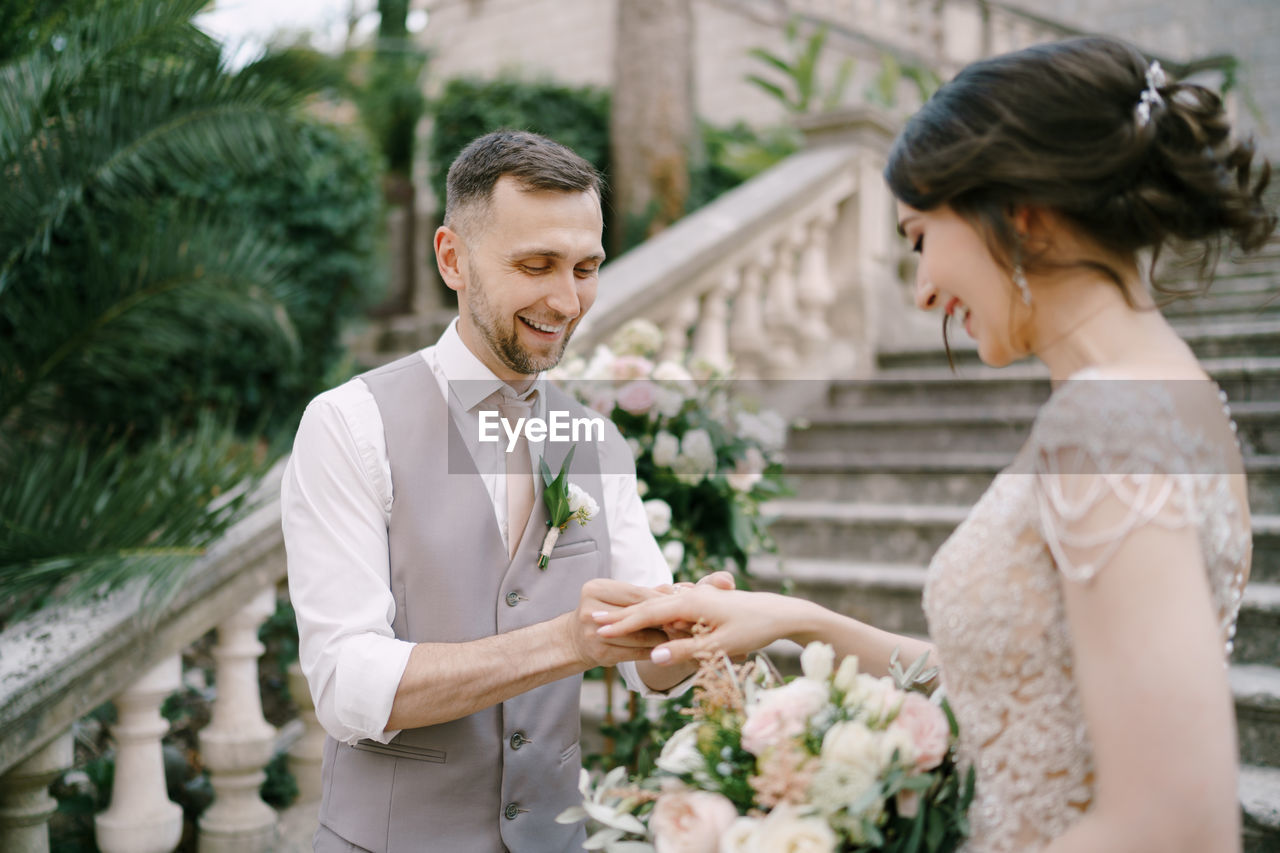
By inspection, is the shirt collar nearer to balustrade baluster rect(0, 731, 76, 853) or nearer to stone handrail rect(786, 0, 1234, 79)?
balustrade baluster rect(0, 731, 76, 853)

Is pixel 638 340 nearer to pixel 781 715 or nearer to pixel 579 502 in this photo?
pixel 579 502

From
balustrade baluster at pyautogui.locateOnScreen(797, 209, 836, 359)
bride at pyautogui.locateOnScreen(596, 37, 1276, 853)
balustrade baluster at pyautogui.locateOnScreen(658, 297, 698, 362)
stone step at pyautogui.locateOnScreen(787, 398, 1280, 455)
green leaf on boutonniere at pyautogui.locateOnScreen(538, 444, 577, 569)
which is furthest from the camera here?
balustrade baluster at pyautogui.locateOnScreen(797, 209, 836, 359)

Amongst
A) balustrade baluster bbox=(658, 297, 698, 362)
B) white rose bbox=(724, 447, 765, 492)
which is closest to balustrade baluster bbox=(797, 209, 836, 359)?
balustrade baluster bbox=(658, 297, 698, 362)

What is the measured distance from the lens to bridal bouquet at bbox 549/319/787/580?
2797mm

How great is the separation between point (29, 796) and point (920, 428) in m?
3.68

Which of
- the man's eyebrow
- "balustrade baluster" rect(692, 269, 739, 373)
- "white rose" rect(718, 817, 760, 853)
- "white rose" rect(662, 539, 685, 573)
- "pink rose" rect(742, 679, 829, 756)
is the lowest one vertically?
"white rose" rect(718, 817, 760, 853)

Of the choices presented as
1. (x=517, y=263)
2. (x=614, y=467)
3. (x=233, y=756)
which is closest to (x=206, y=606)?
(x=233, y=756)

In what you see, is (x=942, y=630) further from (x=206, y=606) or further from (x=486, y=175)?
(x=206, y=606)

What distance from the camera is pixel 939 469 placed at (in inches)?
165

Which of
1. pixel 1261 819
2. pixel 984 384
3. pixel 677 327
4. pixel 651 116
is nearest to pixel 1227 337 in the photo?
pixel 984 384

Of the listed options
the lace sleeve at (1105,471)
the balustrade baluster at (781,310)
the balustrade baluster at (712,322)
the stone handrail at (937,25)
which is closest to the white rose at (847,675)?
the lace sleeve at (1105,471)

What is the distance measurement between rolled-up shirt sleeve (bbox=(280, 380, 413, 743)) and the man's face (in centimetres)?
28

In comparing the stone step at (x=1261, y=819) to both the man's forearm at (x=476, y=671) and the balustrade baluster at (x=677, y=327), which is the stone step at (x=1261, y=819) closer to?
the man's forearm at (x=476, y=671)

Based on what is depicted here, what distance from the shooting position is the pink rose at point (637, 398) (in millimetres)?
2771
